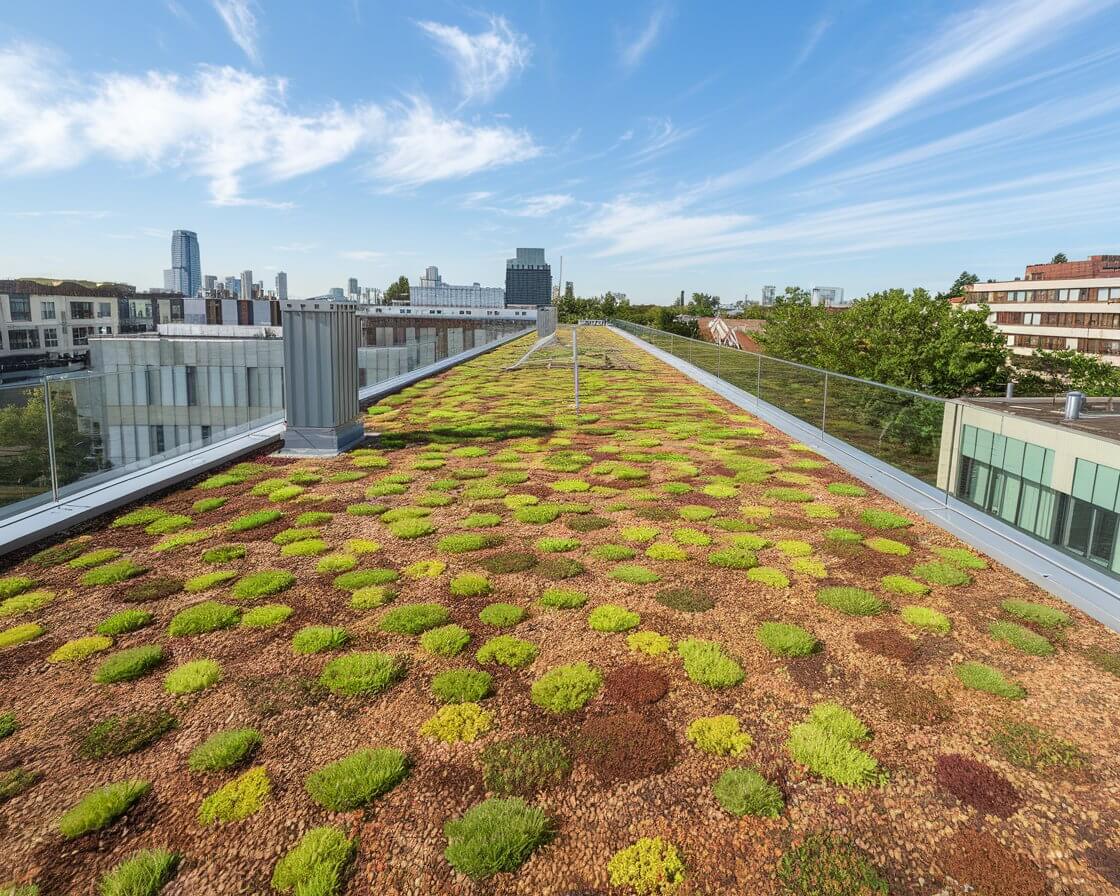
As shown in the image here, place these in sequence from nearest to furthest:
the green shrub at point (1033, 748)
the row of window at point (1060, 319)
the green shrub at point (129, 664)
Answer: the green shrub at point (1033, 748) < the green shrub at point (129, 664) < the row of window at point (1060, 319)

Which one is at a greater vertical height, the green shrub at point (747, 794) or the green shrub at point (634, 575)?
the green shrub at point (634, 575)

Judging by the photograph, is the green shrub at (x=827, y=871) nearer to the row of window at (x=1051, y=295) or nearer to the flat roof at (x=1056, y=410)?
the flat roof at (x=1056, y=410)

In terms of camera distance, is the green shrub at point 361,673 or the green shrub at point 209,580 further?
the green shrub at point 209,580

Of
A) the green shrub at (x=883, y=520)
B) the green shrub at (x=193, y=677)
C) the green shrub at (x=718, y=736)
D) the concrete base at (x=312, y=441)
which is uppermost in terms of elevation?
the concrete base at (x=312, y=441)

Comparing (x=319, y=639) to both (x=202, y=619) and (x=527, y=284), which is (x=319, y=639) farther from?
(x=527, y=284)

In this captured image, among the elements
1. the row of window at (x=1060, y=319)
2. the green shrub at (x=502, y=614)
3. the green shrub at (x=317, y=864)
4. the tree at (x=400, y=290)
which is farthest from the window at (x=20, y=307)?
the row of window at (x=1060, y=319)

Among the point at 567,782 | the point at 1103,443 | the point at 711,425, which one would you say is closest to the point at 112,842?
the point at 567,782
